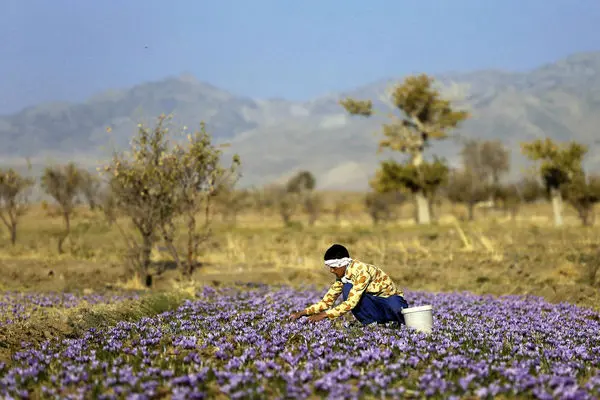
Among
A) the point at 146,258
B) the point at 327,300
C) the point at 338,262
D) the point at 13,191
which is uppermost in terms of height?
the point at 13,191

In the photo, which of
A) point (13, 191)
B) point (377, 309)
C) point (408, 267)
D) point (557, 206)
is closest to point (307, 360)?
point (377, 309)

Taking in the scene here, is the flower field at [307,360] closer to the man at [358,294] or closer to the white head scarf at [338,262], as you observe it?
the man at [358,294]

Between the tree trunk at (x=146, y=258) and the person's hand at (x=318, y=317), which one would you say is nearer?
the person's hand at (x=318, y=317)

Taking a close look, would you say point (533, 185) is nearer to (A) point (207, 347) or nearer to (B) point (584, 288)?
(B) point (584, 288)

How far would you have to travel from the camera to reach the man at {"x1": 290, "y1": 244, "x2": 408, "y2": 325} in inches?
320

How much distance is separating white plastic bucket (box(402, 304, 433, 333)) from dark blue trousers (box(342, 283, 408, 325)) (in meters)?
0.40

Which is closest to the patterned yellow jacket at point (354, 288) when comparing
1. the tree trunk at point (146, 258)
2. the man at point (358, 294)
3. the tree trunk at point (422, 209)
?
the man at point (358, 294)

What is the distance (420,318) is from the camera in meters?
8.19

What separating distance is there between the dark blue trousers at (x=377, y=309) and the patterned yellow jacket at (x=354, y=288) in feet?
0.34

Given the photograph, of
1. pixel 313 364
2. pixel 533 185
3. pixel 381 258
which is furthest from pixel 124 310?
pixel 533 185

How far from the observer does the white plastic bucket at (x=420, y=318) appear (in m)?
8.18

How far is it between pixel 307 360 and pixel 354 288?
178 cm

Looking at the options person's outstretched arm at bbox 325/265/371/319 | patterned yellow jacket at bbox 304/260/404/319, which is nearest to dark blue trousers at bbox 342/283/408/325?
patterned yellow jacket at bbox 304/260/404/319

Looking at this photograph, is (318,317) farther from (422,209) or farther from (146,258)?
(422,209)
